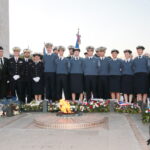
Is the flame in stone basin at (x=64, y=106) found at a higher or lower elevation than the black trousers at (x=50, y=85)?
lower

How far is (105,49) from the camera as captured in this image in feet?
37.2

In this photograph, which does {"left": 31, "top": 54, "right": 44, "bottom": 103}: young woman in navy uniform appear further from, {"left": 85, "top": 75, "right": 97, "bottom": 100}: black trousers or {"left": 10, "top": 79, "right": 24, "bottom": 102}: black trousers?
{"left": 85, "top": 75, "right": 97, "bottom": 100}: black trousers

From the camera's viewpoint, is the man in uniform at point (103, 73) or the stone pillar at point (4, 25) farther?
the stone pillar at point (4, 25)

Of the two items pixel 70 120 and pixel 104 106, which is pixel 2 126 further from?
pixel 104 106

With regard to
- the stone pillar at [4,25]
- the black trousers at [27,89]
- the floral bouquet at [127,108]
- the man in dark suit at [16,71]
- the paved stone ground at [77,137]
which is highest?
the stone pillar at [4,25]

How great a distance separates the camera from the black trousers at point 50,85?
1155cm

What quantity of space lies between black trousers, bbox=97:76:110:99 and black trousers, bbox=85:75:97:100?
0.50ft

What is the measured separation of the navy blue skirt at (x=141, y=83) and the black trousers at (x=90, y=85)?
4.44 feet

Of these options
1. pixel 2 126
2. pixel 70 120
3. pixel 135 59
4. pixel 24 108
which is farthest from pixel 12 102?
pixel 135 59

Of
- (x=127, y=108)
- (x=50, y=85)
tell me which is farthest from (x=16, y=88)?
(x=127, y=108)

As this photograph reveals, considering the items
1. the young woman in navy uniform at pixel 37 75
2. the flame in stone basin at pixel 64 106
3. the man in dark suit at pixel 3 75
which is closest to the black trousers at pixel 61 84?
the young woman in navy uniform at pixel 37 75

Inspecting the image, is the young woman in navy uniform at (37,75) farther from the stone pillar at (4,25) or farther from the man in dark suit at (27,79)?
the stone pillar at (4,25)

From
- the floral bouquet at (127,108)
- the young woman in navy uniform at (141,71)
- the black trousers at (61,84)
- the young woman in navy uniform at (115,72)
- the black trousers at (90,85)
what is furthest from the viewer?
the black trousers at (61,84)

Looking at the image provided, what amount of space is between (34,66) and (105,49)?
2.47m
